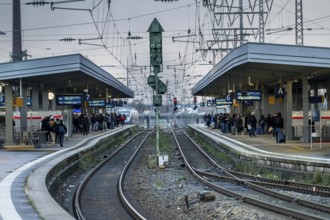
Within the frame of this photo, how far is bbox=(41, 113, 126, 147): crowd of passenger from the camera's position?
30578 mm

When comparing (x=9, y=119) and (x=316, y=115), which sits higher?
(x=316, y=115)

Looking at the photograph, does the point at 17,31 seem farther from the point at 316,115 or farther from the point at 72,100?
the point at 316,115

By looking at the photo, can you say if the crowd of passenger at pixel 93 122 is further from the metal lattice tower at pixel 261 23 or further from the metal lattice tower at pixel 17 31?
the metal lattice tower at pixel 261 23

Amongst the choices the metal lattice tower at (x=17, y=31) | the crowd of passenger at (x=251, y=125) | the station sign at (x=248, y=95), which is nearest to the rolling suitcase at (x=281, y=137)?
the crowd of passenger at (x=251, y=125)

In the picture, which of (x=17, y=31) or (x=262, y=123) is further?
(x=17, y=31)

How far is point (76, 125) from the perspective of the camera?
152 feet

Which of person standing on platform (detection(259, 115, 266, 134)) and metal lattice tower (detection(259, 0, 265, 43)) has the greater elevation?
metal lattice tower (detection(259, 0, 265, 43))

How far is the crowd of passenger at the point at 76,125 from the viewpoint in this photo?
1204 inches

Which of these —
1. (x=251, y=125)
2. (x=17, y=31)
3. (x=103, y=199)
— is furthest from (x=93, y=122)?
(x=103, y=199)

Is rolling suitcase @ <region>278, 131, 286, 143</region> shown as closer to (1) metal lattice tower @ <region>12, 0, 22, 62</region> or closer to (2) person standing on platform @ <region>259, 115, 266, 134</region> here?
(2) person standing on platform @ <region>259, 115, 266, 134</region>

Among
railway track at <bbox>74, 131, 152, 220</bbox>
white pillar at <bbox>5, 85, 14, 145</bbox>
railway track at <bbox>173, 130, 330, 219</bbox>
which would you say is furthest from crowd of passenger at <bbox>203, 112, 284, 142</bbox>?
white pillar at <bbox>5, 85, 14, 145</bbox>

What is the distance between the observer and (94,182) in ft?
66.3

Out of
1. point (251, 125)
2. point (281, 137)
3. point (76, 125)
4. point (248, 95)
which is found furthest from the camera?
point (76, 125)

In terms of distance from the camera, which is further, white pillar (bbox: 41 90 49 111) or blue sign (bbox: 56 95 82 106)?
white pillar (bbox: 41 90 49 111)
